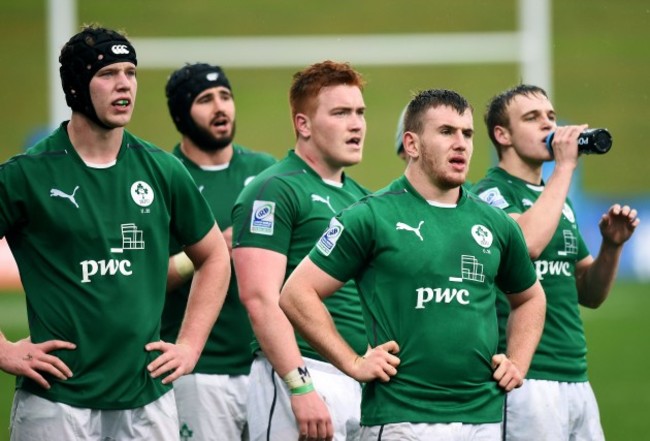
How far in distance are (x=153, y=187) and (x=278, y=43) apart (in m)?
29.9

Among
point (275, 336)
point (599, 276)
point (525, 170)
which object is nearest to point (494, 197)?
point (525, 170)

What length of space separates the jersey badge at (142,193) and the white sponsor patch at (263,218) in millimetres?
962

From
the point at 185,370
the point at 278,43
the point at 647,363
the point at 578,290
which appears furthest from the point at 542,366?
the point at 278,43

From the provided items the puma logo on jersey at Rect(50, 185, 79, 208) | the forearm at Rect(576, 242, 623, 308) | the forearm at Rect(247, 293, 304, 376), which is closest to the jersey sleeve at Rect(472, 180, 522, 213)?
the forearm at Rect(576, 242, 623, 308)

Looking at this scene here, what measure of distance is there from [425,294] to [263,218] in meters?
1.32

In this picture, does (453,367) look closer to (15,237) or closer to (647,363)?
(15,237)

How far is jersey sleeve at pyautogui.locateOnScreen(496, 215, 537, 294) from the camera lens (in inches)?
242

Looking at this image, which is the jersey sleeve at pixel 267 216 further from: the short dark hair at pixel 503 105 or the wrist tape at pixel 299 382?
the short dark hair at pixel 503 105

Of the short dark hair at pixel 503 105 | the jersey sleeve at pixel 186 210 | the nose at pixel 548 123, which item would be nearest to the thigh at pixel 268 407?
the jersey sleeve at pixel 186 210

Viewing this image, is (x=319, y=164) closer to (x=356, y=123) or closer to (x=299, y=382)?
(x=356, y=123)

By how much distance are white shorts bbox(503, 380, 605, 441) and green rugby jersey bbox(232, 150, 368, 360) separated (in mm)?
928

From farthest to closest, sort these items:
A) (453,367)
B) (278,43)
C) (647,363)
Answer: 1. (278,43)
2. (647,363)
3. (453,367)

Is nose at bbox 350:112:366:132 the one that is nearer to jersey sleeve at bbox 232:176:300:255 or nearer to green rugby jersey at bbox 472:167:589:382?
jersey sleeve at bbox 232:176:300:255

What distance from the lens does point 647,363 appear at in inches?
615
